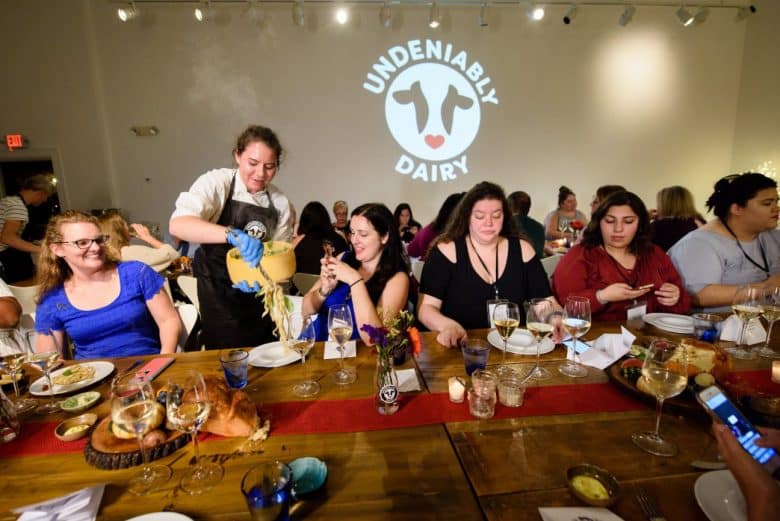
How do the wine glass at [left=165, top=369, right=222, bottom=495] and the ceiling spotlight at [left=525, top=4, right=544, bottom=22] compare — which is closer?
the wine glass at [left=165, top=369, right=222, bottom=495]

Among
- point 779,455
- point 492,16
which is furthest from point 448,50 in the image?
point 779,455

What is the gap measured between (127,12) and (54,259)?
16.2ft

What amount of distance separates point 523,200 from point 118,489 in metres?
4.31

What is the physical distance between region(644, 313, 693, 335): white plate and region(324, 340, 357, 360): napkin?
137 centimetres

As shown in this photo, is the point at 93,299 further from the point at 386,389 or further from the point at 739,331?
the point at 739,331

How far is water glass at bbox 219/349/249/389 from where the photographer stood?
4.25ft

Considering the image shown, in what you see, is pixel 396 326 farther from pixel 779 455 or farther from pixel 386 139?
pixel 386 139

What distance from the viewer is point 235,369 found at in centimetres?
130

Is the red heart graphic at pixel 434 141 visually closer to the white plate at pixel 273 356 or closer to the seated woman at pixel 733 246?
the seated woman at pixel 733 246

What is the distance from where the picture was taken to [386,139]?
20.3ft

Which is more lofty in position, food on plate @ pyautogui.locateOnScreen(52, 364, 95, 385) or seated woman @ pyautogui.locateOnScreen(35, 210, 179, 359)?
seated woman @ pyautogui.locateOnScreen(35, 210, 179, 359)

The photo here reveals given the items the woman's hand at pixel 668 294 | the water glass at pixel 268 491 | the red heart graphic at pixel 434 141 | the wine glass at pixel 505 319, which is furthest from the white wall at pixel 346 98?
the water glass at pixel 268 491

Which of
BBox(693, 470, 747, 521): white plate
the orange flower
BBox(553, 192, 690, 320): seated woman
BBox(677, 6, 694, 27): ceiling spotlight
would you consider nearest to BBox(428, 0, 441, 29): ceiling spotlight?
BBox(677, 6, 694, 27): ceiling spotlight

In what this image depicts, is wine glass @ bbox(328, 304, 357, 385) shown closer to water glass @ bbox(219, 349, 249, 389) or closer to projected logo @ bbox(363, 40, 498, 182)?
water glass @ bbox(219, 349, 249, 389)
